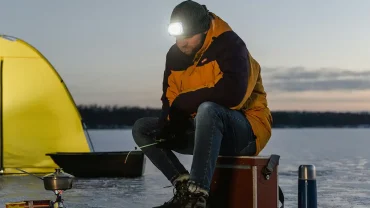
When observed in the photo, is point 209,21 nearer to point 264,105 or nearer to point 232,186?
point 264,105

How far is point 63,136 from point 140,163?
1.63 metres

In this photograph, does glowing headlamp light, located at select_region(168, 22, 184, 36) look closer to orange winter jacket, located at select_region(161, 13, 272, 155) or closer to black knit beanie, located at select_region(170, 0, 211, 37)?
black knit beanie, located at select_region(170, 0, 211, 37)

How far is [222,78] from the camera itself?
10.5ft

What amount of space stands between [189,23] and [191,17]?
0.04m

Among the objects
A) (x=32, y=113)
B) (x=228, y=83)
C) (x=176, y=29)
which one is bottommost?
(x=32, y=113)

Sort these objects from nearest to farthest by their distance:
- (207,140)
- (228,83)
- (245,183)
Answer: (207,140)
(228,83)
(245,183)

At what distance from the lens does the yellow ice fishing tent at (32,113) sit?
9273mm

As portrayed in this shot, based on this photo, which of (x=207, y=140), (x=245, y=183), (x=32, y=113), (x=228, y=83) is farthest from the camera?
(x=32, y=113)

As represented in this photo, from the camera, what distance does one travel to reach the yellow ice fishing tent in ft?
30.4

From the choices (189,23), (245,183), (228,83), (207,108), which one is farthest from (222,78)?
(245,183)

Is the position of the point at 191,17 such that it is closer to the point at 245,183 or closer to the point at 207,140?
the point at 207,140

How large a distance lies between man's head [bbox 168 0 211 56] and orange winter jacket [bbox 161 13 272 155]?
0.05 m

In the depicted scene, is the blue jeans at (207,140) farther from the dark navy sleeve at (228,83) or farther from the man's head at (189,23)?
the man's head at (189,23)

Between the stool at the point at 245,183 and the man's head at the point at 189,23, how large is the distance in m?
0.62
